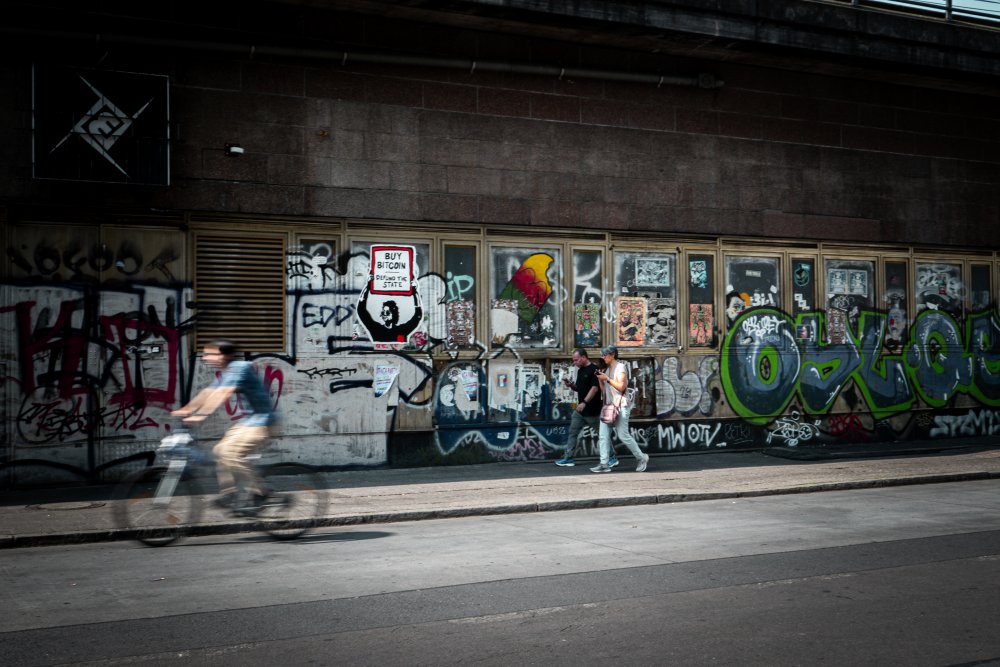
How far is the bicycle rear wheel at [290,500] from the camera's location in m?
9.90

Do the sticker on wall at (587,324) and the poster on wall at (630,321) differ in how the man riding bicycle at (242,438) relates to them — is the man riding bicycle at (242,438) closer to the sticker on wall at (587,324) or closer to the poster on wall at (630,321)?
the sticker on wall at (587,324)

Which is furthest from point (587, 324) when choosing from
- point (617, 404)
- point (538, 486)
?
point (538, 486)

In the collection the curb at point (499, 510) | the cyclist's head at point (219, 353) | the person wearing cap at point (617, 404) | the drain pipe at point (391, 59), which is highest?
the drain pipe at point (391, 59)

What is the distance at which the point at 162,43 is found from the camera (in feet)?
44.6

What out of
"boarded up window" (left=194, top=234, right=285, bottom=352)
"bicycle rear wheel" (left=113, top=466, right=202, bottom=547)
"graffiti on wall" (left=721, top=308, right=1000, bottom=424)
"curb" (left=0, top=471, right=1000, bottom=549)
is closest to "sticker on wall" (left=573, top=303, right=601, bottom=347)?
"graffiti on wall" (left=721, top=308, right=1000, bottom=424)

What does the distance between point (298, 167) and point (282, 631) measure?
30.4 ft

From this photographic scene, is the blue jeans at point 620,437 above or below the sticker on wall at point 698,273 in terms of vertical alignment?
below

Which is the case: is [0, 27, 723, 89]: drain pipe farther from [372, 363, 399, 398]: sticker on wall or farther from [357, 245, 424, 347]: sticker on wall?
[372, 363, 399, 398]: sticker on wall

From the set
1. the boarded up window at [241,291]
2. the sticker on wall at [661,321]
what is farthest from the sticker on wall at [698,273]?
the boarded up window at [241,291]

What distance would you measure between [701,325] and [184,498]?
10.4m

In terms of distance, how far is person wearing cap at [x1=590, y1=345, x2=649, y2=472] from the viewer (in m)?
14.9

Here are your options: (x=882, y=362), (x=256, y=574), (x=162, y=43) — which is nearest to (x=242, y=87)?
(x=162, y=43)

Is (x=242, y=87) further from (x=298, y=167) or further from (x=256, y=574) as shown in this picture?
(x=256, y=574)

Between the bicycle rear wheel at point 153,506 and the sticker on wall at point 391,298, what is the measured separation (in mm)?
5784
